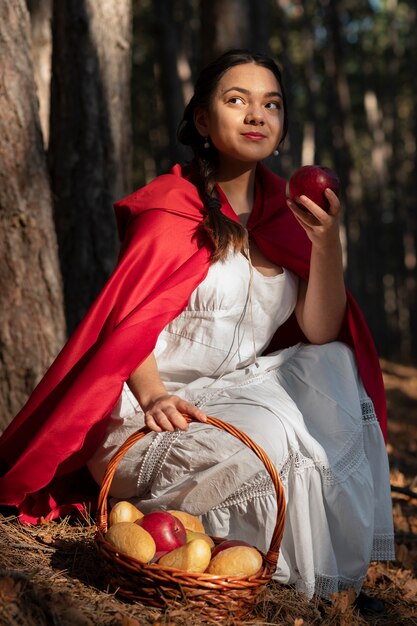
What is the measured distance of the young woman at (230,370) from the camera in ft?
10.4

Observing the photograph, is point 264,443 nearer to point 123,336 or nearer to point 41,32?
point 123,336

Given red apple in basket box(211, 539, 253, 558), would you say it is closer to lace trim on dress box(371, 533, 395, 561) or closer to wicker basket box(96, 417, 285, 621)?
wicker basket box(96, 417, 285, 621)

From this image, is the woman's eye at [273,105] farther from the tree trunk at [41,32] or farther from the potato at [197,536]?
the tree trunk at [41,32]

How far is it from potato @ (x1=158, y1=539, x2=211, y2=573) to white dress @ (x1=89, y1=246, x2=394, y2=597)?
42cm

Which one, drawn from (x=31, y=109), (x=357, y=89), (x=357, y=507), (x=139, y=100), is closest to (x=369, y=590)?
(x=357, y=507)

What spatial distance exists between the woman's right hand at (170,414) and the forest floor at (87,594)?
610 mm

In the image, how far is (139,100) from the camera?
29.4 m

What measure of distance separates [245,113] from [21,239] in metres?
1.51

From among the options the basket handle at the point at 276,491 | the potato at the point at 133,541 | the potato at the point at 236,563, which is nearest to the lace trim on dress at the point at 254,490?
the basket handle at the point at 276,491

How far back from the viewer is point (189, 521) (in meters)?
3.08

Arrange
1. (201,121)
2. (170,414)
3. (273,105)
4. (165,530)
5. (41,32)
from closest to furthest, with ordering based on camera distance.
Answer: (165,530), (170,414), (273,105), (201,121), (41,32)

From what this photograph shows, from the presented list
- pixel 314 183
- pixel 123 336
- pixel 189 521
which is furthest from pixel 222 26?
pixel 189 521

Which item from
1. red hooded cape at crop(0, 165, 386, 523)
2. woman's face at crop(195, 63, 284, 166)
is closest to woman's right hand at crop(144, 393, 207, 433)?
red hooded cape at crop(0, 165, 386, 523)

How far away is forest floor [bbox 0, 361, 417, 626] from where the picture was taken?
8.54 ft
